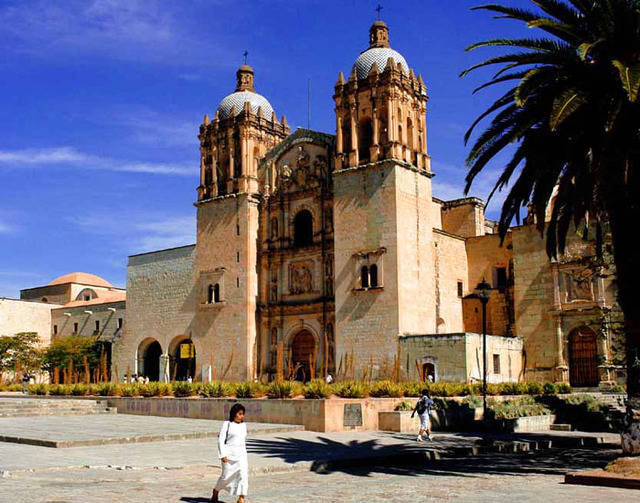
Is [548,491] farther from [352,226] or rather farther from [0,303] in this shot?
[0,303]

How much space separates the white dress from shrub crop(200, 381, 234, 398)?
46.7ft

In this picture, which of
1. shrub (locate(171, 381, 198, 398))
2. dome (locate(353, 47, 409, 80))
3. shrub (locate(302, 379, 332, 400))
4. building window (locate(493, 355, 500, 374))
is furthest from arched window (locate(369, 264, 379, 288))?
shrub (locate(302, 379, 332, 400))

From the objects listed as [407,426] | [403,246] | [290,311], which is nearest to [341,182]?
[403,246]

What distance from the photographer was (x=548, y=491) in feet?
33.6

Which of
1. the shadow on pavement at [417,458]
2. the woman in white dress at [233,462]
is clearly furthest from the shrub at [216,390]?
the woman in white dress at [233,462]

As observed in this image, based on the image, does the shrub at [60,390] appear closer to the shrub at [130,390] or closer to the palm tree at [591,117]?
the shrub at [130,390]

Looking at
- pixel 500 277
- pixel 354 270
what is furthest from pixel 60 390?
pixel 500 277

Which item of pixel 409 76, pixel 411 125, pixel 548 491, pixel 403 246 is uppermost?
pixel 409 76

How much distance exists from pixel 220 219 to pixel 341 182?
8.08 meters

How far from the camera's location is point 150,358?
4422 cm

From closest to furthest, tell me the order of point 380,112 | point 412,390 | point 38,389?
point 412,390, point 38,389, point 380,112

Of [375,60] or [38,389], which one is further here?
[375,60]

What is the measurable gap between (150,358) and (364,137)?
18.9m

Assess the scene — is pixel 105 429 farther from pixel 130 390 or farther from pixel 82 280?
pixel 82 280
